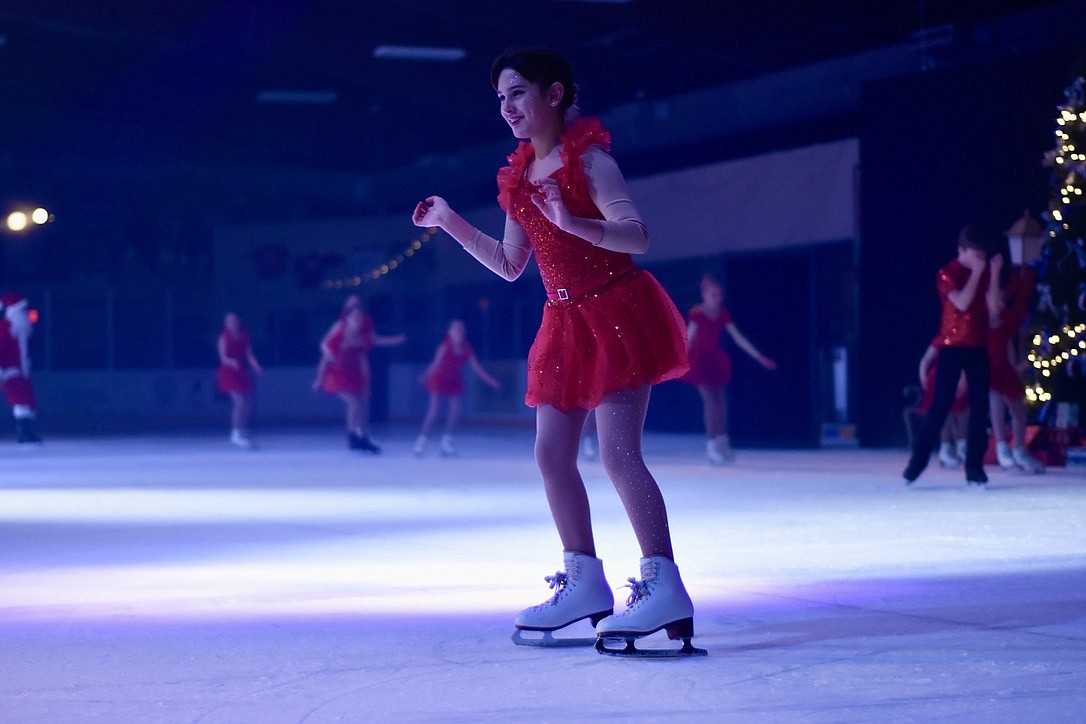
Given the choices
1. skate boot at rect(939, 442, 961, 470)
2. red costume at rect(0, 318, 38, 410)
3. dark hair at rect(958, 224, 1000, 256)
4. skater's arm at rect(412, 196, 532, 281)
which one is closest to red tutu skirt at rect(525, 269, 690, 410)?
skater's arm at rect(412, 196, 532, 281)

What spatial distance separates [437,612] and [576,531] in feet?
2.16

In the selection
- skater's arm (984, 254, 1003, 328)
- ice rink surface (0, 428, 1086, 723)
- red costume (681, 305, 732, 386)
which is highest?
skater's arm (984, 254, 1003, 328)

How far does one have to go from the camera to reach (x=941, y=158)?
14570 mm

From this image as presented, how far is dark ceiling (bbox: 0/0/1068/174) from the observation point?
1577cm

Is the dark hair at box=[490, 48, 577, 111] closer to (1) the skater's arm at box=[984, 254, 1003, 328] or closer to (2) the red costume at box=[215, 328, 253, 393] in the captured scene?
(1) the skater's arm at box=[984, 254, 1003, 328]

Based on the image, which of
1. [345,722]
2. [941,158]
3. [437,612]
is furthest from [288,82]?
[345,722]

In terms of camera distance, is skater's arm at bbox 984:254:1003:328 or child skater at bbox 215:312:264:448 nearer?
skater's arm at bbox 984:254:1003:328

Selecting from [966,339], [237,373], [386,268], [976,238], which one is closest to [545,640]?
[966,339]

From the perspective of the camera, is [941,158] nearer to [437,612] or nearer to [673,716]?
[437,612]

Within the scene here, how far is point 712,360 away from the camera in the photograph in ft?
40.1

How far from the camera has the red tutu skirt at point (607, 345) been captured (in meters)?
3.51

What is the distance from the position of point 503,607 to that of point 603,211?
128cm

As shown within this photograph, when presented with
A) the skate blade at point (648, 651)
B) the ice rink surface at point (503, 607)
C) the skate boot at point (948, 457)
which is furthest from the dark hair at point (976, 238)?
the skate blade at point (648, 651)

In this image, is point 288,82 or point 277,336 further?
point 277,336
